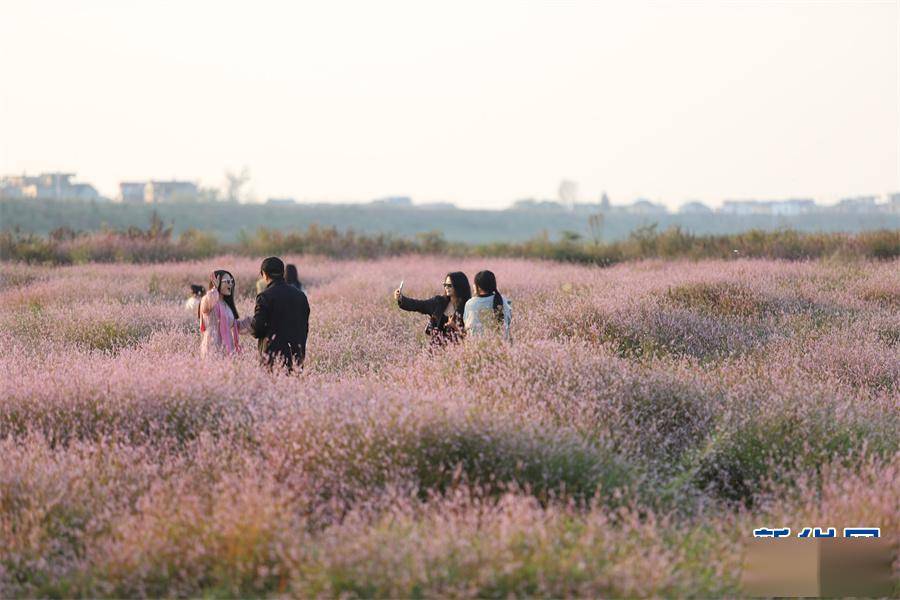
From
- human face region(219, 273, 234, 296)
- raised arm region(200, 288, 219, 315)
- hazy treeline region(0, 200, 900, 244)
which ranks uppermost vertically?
hazy treeline region(0, 200, 900, 244)

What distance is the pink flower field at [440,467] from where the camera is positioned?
365 centimetres

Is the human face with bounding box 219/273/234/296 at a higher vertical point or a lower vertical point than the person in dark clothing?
higher

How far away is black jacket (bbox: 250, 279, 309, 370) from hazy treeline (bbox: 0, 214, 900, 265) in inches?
504

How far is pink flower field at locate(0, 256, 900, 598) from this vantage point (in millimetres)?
3650

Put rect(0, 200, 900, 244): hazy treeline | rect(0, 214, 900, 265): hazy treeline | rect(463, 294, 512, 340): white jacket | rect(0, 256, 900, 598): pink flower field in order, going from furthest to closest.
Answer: rect(0, 200, 900, 244): hazy treeline < rect(0, 214, 900, 265): hazy treeline < rect(463, 294, 512, 340): white jacket < rect(0, 256, 900, 598): pink flower field

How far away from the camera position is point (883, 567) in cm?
407

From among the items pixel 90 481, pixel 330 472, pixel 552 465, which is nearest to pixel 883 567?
pixel 552 465

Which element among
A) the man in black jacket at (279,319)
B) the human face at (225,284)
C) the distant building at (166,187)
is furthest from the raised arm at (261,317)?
the distant building at (166,187)

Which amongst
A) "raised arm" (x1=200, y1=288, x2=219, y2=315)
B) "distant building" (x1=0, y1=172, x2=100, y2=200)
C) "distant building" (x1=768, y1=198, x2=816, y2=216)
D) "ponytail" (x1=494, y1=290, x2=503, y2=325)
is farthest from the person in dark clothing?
"distant building" (x1=768, y1=198, x2=816, y2=216)

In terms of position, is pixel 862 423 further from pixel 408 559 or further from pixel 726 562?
pixel 408 559

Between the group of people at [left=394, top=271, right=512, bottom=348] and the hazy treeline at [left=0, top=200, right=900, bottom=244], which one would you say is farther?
the hazy treeline at [left=0, top=200, right=900, bottom=244]

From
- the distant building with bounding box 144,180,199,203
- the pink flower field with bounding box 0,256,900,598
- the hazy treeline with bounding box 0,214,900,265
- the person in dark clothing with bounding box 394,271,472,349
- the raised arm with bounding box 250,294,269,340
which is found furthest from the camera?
the distant building with bounding box 144,180,199,203

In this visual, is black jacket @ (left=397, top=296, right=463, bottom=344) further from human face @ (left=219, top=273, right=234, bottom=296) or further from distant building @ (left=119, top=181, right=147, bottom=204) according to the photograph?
distant building @ (left=119, top=181, right=147, bottom=204)

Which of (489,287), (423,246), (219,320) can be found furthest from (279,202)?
(489,287)
